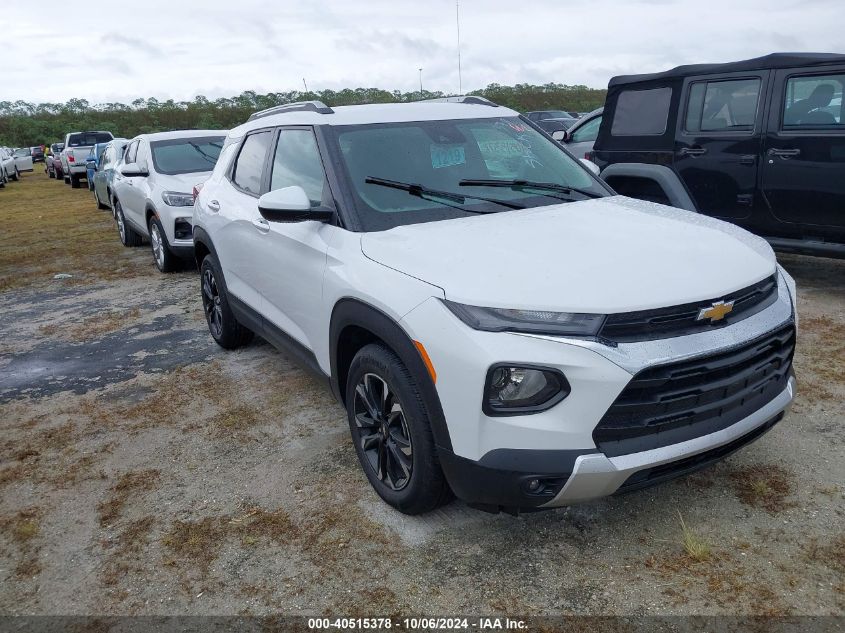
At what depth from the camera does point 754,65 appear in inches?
247

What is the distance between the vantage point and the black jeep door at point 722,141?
20.8ft

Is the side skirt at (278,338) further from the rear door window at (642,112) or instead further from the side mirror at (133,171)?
the side mirror at (133,171)

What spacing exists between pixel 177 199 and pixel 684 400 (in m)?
7.23

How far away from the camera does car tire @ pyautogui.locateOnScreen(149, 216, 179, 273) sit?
8.80 m

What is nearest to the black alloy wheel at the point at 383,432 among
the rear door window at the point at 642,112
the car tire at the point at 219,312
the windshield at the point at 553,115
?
the car tire at the point at 219,312

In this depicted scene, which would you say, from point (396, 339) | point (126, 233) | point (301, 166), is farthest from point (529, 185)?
point (126, 233)

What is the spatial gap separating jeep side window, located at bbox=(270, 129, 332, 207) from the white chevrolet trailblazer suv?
0.06 feet

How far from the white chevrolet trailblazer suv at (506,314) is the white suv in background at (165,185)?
480cm

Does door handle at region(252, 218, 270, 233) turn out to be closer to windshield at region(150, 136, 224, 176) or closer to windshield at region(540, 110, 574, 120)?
windshield at region(150, 136, 224, 176)

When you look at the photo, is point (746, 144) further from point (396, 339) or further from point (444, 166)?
point (396, 339)

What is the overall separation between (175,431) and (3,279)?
6485 millimetres

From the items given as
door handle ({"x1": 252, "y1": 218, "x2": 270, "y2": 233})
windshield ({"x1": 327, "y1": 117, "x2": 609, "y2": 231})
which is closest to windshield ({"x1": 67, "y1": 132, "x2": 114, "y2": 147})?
door handle ({"x1": 252, "y1": 218, "x2": 270, "y2": 233})

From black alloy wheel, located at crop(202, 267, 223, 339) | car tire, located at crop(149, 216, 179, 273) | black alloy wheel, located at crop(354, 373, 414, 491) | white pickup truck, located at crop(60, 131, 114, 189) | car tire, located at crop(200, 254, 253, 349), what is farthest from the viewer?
white pickup truck, located at crop(60, 131, 114, 189)

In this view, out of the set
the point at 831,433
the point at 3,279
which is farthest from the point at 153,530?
the point at 3,279
